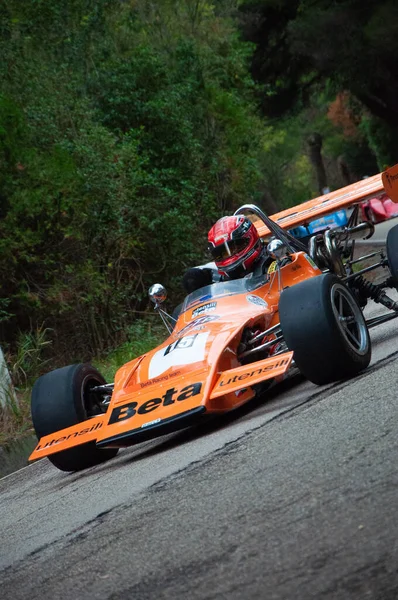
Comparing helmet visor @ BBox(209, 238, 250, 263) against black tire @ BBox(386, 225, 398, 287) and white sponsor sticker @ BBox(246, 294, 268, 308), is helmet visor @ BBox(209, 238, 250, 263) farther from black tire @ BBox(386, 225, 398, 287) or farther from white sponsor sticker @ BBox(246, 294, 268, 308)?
black tire @ BBox(386, 225, 398, 287)

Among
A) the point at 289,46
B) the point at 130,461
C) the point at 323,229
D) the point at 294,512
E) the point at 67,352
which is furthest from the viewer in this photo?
the point at 289,46

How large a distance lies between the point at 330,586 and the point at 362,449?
5.35ft

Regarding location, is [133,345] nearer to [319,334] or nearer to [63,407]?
[63,407]

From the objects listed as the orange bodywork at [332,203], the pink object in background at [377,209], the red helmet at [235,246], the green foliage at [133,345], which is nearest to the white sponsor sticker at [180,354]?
the red helmet at [235,246]

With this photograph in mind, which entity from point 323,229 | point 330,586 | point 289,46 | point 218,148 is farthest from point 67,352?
point 289,46

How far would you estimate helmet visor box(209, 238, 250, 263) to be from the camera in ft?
31.4

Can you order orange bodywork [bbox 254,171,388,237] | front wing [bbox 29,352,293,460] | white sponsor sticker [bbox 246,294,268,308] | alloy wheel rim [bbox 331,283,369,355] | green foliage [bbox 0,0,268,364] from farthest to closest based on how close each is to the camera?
green foliage [bbox 0,0,268,364], orange bodywork [bbox 254,171,388,237], white sponsor sticker [bbox 246,294,268,308], alloy wheel rim [bbox 331,283,369,355], front wing [bbox 29,352,293,460]

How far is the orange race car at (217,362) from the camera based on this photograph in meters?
7.59

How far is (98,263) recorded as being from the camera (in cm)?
1650

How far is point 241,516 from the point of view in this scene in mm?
4863

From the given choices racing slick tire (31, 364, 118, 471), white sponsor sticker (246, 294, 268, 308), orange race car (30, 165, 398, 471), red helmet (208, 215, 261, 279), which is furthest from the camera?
red helmet (208, 215, 261, 279)

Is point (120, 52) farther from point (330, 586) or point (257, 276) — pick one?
point (330, 586)

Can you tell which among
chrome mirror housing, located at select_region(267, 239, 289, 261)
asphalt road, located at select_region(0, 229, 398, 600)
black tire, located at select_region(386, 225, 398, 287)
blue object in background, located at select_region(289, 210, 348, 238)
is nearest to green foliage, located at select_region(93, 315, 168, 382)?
blue object in background, located at select_region(289, 210, 348, 238)

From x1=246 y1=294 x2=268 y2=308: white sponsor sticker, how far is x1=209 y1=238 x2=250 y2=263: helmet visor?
21.4 inches
